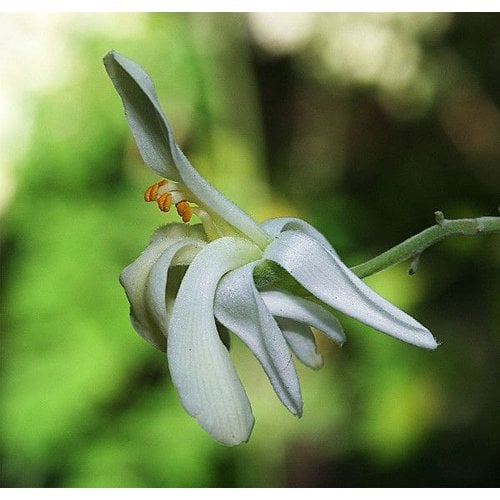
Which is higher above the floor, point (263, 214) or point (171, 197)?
point (171, 197)

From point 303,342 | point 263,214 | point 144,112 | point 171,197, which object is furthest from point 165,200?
point 263,214

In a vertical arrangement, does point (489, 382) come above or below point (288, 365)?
below

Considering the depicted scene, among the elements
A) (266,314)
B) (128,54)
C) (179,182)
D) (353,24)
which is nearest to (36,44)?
(128,54)

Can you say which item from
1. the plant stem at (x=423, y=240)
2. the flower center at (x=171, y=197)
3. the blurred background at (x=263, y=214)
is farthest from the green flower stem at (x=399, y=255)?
the blurred background at (x=263, y=214)

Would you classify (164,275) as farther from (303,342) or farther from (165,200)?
(303,342)

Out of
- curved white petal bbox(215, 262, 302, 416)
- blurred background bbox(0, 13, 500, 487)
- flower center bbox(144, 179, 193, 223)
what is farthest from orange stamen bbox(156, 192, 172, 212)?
blurred background bbox(0, 13, 500, 487)

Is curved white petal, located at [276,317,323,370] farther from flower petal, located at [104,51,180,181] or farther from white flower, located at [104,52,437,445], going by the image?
flower petal, located at [104,51,180,181]
